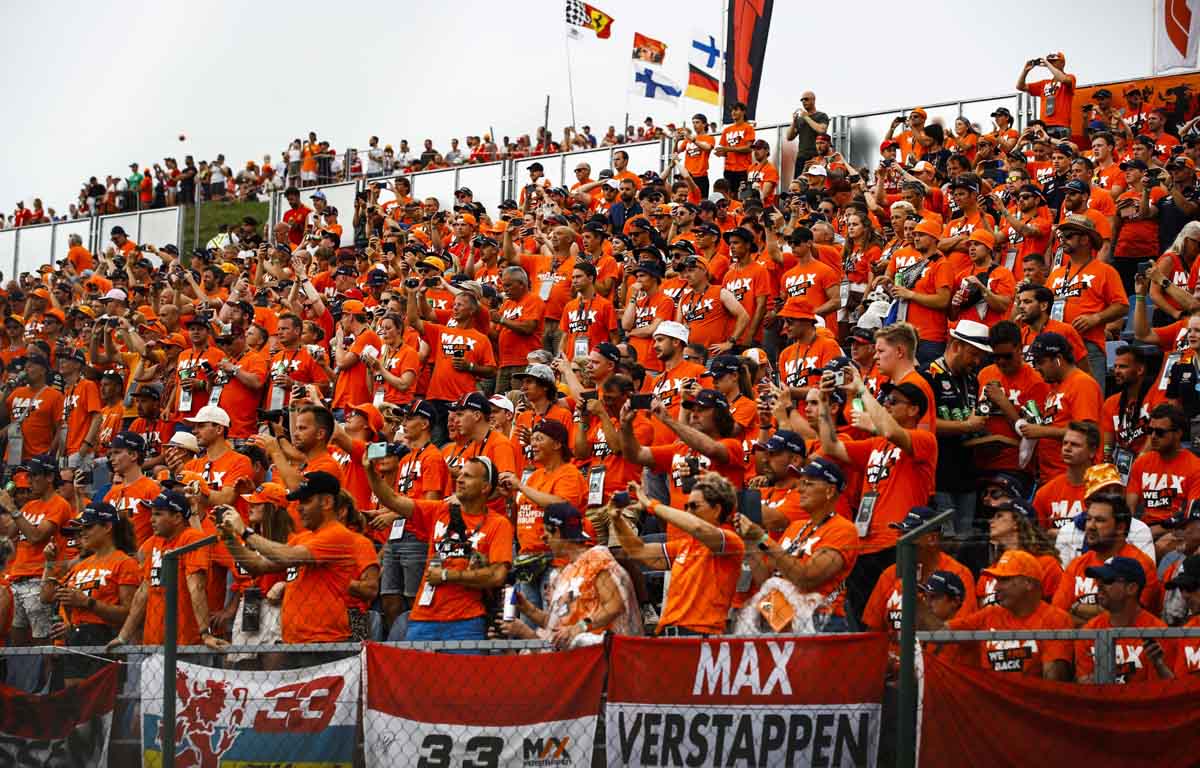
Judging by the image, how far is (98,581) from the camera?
928 centimetres

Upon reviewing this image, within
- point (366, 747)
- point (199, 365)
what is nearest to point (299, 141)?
point (199, 365)

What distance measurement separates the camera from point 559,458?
960cm

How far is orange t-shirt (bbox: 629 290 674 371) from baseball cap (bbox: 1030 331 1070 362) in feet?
13.7

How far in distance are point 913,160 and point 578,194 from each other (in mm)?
4538

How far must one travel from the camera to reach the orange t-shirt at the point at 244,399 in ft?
48.8

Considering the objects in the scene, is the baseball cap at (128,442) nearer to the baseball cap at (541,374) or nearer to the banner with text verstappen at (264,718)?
the baseball cap at (541,374)

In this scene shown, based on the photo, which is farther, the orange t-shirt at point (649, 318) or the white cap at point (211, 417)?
the orange t-shirt at point (649, 318)

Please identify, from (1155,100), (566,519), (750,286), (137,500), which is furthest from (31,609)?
(1155,100)

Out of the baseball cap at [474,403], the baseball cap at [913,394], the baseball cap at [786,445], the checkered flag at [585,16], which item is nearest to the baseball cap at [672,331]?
the baseball cap at [474,403]

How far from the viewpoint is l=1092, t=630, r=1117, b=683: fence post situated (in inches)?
241

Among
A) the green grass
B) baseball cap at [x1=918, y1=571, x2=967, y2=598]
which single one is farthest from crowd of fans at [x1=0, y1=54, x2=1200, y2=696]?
the green grass

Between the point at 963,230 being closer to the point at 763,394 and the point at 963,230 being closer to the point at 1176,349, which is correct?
the point at 1176,349

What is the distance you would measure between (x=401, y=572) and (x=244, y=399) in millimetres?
6604

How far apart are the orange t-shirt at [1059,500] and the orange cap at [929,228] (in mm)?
4276
